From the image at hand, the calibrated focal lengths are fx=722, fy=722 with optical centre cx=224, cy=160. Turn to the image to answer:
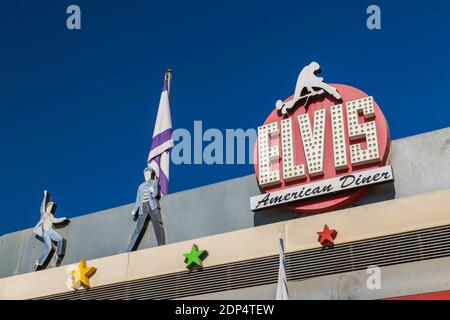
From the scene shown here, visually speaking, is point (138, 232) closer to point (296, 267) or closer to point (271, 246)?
point (271, 246)

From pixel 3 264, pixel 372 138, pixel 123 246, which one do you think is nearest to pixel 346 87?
pixel 372 138

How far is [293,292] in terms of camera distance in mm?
14023

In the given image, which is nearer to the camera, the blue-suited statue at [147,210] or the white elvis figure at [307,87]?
the white elvis figure at [307,87]

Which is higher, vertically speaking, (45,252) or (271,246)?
(45,252)

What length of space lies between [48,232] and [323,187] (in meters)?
7.81

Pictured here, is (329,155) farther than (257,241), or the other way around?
(329,155)

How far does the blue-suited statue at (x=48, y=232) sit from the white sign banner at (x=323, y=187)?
18.7 feet

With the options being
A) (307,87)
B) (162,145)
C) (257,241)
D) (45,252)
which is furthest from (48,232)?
(307,87)

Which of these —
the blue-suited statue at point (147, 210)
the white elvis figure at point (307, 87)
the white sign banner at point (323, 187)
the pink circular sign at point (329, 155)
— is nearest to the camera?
the white sign banner at point (323, 187)

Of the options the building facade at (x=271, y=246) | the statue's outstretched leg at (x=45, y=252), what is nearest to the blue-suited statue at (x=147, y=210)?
the building facade at (x=271, y=246)

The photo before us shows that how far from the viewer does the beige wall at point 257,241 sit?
1343 centimetres

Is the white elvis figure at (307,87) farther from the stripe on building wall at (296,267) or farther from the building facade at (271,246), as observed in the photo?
the stripe on building wall at (296,267)

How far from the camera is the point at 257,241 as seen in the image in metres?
15.0

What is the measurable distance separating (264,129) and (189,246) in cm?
310
